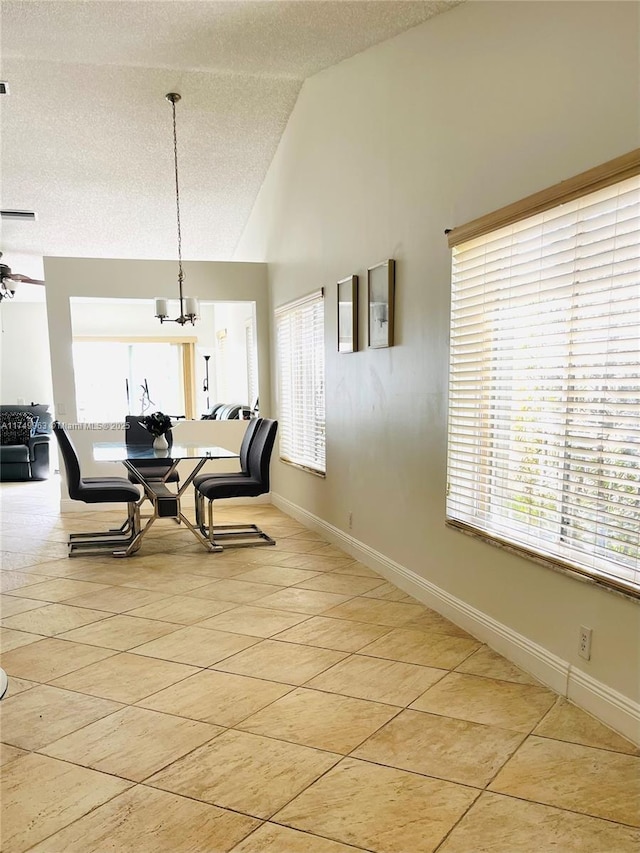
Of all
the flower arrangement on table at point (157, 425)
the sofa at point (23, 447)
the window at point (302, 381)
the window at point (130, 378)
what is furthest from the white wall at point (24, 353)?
the flower arrangement on table at point (157, 425)

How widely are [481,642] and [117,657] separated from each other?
5.45 feet

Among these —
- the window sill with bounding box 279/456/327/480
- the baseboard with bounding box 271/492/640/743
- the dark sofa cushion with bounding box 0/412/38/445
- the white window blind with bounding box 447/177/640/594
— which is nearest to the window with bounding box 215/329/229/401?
the dark sofa cushion with bounding box 0/412/38/445

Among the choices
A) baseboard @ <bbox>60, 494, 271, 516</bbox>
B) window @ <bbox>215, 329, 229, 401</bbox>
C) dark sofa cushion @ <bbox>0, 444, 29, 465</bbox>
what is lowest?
baseboard @ <bbox>60, 494, 271, 516</bbox>

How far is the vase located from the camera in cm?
468

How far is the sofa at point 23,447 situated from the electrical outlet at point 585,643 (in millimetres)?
7913

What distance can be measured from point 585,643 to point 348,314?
8.32 feet

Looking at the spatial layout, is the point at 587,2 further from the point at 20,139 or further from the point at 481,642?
the point at 20,139

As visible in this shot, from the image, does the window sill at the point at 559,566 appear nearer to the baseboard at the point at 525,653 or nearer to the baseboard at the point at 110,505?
the baseboard at the point at 525,653

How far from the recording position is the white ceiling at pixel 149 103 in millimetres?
3209

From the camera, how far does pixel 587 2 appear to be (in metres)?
1.96

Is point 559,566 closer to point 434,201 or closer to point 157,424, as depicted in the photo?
point 434,201

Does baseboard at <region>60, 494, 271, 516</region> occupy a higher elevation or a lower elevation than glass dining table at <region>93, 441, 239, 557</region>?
lower

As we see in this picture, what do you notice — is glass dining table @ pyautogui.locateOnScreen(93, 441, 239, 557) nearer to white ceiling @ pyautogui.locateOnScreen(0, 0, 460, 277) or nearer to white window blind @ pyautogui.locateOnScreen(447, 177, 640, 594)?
white window blind @ pyautogui.locateOnScreen(447, 177, 640, 594)

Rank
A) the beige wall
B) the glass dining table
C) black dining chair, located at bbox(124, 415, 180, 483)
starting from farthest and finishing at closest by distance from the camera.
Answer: the beige wall
black dining chair, located at bbox(124, 415, 180, 483)
the glass dining table
